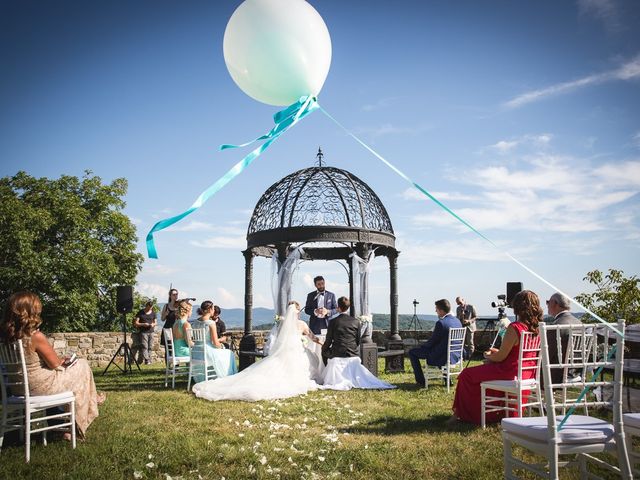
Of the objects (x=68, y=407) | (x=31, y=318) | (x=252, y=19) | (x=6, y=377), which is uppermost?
(x=252, y=19)

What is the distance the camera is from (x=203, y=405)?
622 cm

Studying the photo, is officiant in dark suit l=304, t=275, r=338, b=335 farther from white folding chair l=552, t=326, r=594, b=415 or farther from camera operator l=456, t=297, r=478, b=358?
white folding chair l=552, t=326, r=594, b=415

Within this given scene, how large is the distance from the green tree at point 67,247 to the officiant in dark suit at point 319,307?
1071 cm

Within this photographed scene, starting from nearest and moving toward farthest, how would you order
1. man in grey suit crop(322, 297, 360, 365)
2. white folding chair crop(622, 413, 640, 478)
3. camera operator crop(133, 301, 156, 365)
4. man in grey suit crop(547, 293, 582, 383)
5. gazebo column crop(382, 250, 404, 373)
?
white folding chair crop(622, 413, 640, 478) → man in grey suit crop(547, 293, 582, 383) → man in grey suit crop(322, 297, 360, 365) → gazebo column crop(382, 250, 404, 373) → camera operator crop(133, 301, 156, 365)

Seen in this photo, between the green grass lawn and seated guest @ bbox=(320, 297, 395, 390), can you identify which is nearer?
the green grass lawn

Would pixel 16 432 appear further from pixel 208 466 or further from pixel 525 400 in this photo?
pixel 525 400

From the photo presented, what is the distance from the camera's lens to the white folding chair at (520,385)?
4.50 meters

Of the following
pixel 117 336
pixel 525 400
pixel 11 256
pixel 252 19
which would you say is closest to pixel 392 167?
pixel 252 19

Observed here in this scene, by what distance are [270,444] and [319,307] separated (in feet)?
19.6

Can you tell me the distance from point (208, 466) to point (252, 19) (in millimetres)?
3703

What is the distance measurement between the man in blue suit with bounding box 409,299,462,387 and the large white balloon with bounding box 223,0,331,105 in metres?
4.60

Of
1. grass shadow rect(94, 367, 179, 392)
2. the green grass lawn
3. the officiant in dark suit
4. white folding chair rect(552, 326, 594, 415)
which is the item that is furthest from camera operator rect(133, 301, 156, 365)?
white folding chair rect(552, 326, 594, 415)

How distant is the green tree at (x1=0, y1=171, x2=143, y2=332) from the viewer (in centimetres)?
1694

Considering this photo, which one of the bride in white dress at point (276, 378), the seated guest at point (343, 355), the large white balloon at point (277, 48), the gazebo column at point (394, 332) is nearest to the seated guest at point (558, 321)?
the seated guest at point (343, 355)
